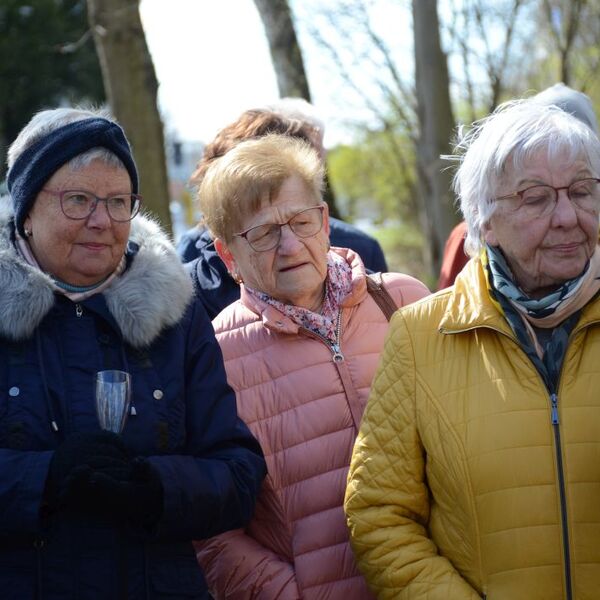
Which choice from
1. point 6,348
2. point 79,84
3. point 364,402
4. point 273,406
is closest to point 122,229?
point 6,348

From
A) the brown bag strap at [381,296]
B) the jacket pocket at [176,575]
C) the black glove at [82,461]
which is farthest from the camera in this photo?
the brown bag strap at [381,296]

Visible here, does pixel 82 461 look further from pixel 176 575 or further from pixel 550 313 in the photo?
pixel 550 313

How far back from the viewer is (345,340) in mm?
3422

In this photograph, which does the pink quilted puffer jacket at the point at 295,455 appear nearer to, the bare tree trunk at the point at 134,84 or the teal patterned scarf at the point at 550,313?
the teal patterned scarf at the point at 550,313

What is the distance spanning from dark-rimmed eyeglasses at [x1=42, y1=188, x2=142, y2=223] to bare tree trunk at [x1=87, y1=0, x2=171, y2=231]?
4553 mm

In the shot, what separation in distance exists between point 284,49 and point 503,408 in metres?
7.56

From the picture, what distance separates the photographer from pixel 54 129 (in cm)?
306

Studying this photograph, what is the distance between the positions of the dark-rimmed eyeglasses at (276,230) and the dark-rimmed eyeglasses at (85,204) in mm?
486

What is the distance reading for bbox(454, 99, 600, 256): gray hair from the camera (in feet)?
9.64

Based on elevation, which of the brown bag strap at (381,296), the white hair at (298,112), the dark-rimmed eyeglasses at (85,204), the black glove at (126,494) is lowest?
the black glove at (126,494)

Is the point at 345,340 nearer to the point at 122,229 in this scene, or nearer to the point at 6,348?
the point at 122,229

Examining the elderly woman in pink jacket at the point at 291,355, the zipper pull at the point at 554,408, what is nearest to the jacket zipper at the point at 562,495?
the zipper pull at the point at 554,408

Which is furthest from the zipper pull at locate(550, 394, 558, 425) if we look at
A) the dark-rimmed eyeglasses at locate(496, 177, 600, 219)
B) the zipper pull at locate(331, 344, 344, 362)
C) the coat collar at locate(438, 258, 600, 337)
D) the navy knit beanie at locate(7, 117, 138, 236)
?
the navy knit beanie at locate(7, 117, 138, 236)

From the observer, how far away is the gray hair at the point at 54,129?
3.04 metres
